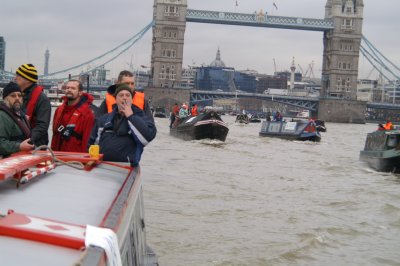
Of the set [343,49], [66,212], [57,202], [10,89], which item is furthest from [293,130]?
[343,49]

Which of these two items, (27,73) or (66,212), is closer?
(66,212)

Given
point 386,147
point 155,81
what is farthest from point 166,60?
point 386,147

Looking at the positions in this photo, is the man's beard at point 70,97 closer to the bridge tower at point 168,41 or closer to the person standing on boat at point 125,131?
the person standing on boat at point 125,131

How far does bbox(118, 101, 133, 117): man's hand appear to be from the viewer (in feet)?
13.0

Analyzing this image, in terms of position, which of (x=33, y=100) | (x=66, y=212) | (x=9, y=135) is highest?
(x=33, y=100)

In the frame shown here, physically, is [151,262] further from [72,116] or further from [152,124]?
[72,116]

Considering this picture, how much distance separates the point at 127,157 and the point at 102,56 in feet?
306

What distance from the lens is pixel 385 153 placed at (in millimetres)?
17344

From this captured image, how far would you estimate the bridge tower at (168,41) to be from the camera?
9288cm

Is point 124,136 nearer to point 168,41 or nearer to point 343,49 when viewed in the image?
point 168,41

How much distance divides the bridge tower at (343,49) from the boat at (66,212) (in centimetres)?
9529

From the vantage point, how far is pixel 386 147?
1811 cm

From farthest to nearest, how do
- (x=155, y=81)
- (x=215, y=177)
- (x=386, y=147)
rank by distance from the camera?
(x=155, y=81) → (x=386, y=147) → (x=215, y=177)

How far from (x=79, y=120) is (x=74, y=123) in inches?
2.0
